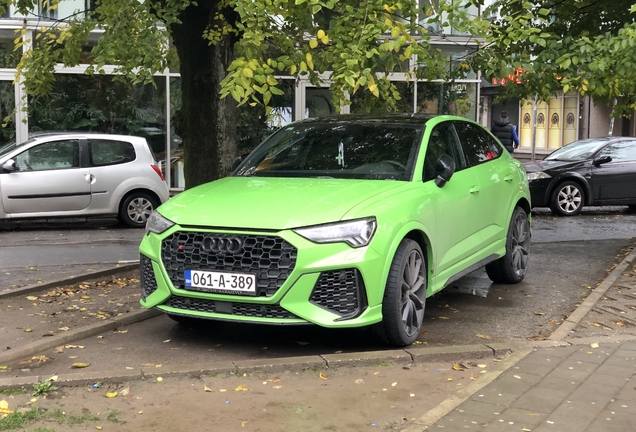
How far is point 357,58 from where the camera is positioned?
277 inches

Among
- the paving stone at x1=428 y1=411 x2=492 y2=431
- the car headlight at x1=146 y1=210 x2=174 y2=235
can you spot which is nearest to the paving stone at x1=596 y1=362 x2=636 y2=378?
the paving stone at x1=428 y1=411 x2=492 y2=431

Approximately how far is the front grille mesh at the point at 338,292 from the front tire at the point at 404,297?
29 centimetres

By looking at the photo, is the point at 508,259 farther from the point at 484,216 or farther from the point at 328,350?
the point at 328,350

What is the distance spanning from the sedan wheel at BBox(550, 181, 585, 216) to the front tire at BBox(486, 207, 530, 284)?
7.62 m

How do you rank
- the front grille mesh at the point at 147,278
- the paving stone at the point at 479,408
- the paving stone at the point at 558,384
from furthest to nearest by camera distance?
the front grille mesh at the point at 147,278 → the paving stone at the point at 558,384 → the paving stone at the point at 479,408

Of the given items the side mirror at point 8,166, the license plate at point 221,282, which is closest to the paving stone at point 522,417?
the license plate at point 221,282

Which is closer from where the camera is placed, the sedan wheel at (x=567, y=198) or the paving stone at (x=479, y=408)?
the paving stone at (x=479, y=408)

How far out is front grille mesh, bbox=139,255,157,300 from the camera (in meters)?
6.08

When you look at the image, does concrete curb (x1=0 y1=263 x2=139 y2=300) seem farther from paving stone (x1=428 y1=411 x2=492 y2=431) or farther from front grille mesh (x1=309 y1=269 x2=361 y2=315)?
paving stone (x1=428 y1=411 x2=492 y2=431)

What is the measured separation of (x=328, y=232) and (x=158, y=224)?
132 centimetres

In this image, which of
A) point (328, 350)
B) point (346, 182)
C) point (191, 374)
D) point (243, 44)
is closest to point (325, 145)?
point (346, 182)

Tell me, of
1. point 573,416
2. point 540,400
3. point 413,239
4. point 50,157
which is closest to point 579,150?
point 50,157

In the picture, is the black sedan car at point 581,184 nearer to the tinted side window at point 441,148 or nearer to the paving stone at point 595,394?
the tinted side window at point 441,148

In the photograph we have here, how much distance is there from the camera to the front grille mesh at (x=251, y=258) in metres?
5.53
